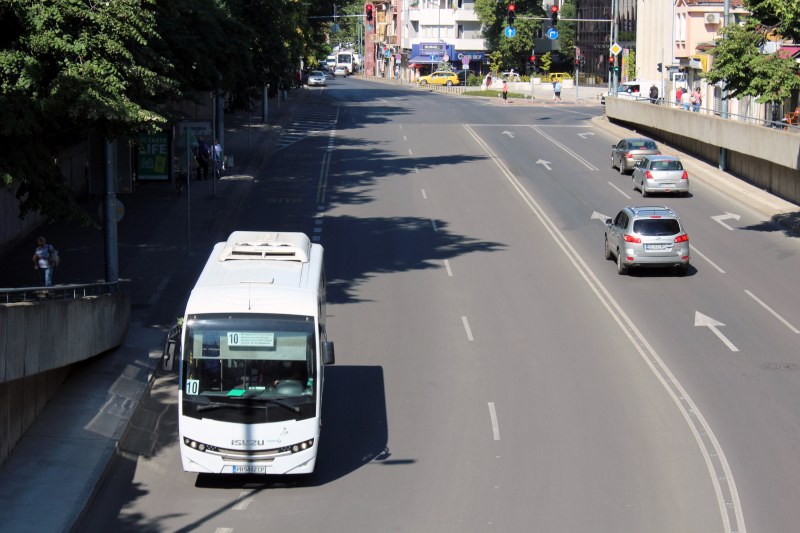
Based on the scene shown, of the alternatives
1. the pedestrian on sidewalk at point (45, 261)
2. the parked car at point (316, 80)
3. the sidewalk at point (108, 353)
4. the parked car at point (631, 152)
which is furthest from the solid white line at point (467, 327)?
the parked car at point (316, 80)

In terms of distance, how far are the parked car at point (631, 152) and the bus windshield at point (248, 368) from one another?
109 ft

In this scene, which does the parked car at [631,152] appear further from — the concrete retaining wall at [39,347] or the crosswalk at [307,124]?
the concrete retaining wall at [39,347]

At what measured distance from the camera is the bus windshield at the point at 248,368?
1525 centimetres

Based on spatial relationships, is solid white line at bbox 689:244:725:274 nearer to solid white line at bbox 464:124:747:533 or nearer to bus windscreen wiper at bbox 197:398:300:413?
solid white line at bbox 464:124:747:533

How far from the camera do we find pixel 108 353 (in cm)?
2220

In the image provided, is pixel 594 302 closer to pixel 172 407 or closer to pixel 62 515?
pixel 172 407

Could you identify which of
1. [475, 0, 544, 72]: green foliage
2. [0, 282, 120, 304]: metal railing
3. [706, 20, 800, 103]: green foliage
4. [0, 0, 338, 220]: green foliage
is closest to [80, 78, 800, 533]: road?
[0, 282, 120, 304]: metal railing

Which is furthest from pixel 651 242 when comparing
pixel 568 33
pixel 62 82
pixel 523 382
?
pixel 568 33

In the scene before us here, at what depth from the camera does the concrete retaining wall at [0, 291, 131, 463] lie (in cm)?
1599

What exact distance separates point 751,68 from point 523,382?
16905 millimetres

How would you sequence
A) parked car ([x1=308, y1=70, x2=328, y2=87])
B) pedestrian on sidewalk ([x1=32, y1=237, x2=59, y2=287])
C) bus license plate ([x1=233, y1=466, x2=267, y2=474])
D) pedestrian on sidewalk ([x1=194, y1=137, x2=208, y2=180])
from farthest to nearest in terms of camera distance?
parked car ([x1=308, y1=70, x2=328, y2=87]) < pedestrian on sidewalk ([x1=194, y1=137, x2=208, y2=180]) < pedestrian on sidewalk ([x1=32, y1=237, x2=59, y2=287]) < bus license plate ([x1=233, y1=466, x2=267, y2=474])

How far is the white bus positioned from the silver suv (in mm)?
15277

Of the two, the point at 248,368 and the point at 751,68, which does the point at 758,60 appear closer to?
the point at 751,68

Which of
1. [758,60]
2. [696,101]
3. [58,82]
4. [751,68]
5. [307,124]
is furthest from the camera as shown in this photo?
[307,124]
